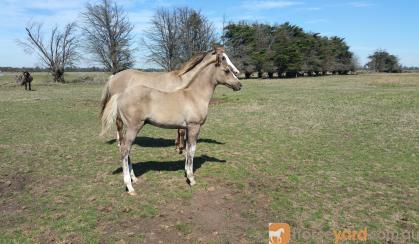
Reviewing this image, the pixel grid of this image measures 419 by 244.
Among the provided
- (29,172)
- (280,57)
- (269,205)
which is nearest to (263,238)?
(269,205)

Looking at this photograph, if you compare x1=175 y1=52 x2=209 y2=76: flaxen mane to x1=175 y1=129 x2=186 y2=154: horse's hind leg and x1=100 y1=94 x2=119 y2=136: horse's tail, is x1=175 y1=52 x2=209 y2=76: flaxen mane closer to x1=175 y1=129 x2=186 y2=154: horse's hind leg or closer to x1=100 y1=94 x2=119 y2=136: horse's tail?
x1=100 y1=94 x2=119 y2=136: horse's tail

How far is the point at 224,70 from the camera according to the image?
6969mm

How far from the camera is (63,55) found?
5994cm

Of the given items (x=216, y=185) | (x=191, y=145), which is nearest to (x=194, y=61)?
(x=191, y=145)

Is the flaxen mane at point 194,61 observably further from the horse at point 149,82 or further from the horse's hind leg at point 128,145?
→ the horse's hind leg at point 128,145

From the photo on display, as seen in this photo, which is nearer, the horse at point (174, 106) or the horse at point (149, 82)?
the horse at point (174, 106)

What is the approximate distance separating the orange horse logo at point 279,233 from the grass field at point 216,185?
0.52ft

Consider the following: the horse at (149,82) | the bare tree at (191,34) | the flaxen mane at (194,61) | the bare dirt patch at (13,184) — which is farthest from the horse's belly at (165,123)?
the bare tree at (191,34)

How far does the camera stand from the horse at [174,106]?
6.42 m

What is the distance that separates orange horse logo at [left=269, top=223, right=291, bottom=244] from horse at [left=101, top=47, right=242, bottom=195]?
93.1 inches

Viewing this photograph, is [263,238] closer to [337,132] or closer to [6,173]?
[6,173]

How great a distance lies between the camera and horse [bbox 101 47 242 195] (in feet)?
21.1

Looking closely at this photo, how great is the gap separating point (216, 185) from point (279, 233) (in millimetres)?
2270

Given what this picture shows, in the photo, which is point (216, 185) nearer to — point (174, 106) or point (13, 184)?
point (174, 106)
